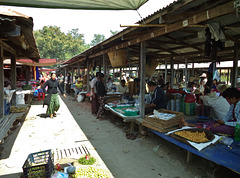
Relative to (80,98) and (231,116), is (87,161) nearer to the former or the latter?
(231,116)

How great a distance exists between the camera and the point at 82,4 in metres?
2.04

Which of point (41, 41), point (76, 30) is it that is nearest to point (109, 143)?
point (41, 41)

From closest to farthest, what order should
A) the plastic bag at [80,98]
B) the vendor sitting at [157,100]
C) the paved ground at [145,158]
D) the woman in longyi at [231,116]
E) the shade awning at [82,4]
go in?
1. the shade awning at [82,4]
2. the paved ground at [145,158]
3. the woman in longyi at [231,116]
4. the vendor sitting at [157,100]
5. the plastic bag at [80,98]

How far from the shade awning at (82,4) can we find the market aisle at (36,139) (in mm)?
3050

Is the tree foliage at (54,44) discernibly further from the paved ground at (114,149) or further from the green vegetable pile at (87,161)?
the green vegetable pile at (87,161)

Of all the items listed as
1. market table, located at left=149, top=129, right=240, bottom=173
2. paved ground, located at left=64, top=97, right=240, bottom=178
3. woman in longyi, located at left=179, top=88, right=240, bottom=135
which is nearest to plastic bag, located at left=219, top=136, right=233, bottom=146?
market table, located at left=149, top=129, right=240, bottom=173

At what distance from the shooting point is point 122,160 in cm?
378

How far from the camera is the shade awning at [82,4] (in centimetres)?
195

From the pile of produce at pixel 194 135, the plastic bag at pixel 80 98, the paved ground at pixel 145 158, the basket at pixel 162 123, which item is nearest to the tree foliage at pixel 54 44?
the plastic bag at pixel 80 98

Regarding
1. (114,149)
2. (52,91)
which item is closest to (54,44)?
(52,91)

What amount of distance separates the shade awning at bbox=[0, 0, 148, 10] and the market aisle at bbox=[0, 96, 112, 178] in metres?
3.05

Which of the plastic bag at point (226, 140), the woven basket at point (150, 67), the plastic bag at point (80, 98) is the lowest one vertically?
the plastic bag at point (80, 98)

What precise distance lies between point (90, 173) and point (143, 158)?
60.1 inches

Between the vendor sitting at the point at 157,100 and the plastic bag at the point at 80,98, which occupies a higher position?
the vendor sitting at the point at 157,100
